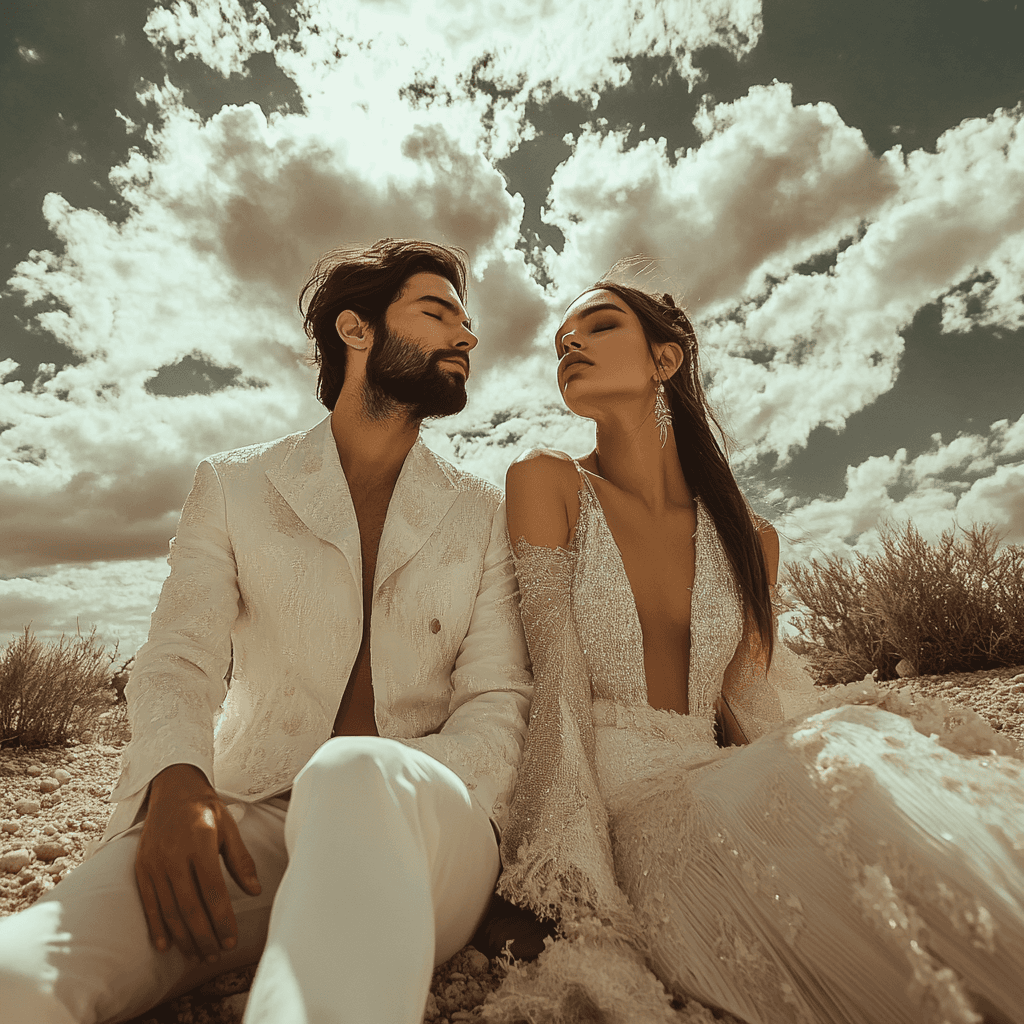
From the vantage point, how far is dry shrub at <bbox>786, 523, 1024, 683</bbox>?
6984 mm

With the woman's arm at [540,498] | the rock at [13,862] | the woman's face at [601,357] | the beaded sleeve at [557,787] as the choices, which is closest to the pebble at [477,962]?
the beaded sleeve at [557,787]

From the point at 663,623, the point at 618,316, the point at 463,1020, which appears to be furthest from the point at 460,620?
the point at 618,316

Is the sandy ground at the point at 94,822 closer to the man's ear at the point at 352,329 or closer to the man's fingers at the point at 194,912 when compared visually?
the man's fingers at the point at 194,912

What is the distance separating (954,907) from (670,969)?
60 cm

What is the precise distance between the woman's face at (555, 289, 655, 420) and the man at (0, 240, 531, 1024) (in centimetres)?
43

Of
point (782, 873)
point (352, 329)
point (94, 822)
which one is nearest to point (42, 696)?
point (94, 822)

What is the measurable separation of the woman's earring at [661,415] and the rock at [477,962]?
1977 millimetres

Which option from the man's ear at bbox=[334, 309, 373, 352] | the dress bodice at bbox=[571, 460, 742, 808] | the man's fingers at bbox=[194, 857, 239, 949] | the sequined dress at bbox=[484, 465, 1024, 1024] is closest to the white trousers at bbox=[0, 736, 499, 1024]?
the man's fingers at bbox=[194, 857, 239, 949]

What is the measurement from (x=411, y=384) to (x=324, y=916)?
6.83 ft

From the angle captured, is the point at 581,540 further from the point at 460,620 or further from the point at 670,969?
the point at 670,969

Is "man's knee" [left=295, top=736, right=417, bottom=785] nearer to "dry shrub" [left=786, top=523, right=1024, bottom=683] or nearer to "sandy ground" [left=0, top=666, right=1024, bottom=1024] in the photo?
"sandy ground" [left=0, top=666, right=1024, bottom=1024]

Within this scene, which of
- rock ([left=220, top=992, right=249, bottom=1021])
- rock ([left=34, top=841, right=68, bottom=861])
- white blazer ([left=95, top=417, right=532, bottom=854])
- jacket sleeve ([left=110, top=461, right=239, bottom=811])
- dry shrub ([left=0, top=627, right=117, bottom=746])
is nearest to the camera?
rock ([left=220, top=992, right=249, bottom=1021])

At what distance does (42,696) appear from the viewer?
649 cm

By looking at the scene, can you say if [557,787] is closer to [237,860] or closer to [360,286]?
[237,860]
